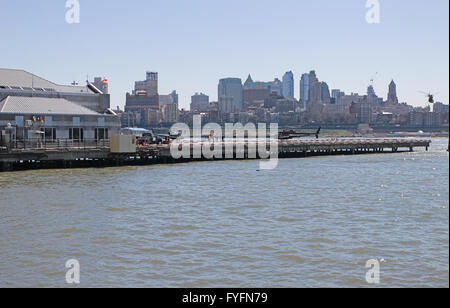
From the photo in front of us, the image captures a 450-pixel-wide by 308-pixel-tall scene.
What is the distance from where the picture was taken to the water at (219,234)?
19984mm

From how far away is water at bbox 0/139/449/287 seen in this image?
19984 mm

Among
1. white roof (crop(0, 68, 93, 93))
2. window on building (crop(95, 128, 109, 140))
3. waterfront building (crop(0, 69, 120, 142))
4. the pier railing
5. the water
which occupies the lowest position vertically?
the water

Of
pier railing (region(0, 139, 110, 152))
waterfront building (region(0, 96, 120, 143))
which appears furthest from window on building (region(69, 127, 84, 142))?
pier railing (region(0, 139, 110, 152))

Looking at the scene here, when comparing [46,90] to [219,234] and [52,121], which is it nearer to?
[52,121]

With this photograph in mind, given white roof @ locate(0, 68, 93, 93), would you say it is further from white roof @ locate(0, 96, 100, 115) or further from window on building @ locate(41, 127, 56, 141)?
window on building @ locate(41, 127, 56, 141)

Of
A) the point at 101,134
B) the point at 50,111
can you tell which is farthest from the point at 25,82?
the point at 101,134

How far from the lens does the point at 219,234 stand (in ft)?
87.7

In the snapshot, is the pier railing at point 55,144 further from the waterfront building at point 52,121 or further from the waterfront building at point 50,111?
the waterfront building at point 50,111

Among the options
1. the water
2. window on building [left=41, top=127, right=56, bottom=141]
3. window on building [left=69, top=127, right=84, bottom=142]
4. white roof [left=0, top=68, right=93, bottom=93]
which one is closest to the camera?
the water

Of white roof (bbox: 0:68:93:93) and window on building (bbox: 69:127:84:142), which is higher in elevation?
white roof (bbox: 0:68:93:93)

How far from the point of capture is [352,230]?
27766 millimetres

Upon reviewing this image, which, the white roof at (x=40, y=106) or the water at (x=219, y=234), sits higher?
the white roof at (x=40, y=106)

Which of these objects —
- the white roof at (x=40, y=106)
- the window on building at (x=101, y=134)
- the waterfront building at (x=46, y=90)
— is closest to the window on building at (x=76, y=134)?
the white roof at (x=40, y=106)
